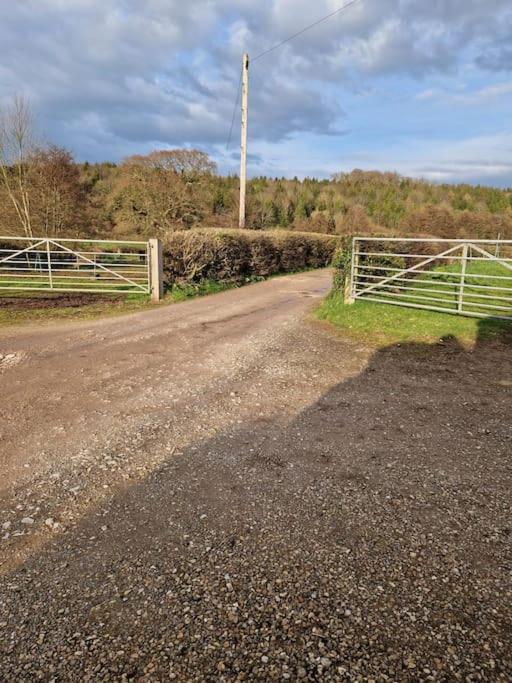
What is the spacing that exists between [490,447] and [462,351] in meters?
3.12

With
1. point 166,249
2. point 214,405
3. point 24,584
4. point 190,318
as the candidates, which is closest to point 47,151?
point 166,249

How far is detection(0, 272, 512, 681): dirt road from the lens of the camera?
179 centimetres

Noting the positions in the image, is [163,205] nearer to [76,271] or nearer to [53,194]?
[53,194]

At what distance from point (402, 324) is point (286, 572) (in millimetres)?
6386

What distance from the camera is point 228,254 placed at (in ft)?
44.3

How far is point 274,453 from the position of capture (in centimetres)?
348

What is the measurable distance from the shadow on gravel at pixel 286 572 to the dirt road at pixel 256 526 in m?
0.01

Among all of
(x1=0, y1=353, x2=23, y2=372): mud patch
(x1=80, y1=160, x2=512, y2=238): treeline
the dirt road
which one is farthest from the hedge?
the dirt road

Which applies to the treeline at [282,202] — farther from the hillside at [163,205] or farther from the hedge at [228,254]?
the hedge at [228,254]

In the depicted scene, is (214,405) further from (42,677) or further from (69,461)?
(42,677)

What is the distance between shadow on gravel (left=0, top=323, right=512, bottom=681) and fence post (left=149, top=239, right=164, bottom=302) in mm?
8198

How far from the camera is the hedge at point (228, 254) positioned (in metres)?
12.0

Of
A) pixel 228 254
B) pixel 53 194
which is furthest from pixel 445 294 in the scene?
pixel 53 194

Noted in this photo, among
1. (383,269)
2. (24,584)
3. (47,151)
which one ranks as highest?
(47,151)
